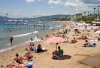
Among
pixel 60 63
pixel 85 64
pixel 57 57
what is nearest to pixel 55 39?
pixel 57 57

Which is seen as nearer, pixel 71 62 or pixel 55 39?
pixel 71 62

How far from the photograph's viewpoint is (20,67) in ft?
36.1

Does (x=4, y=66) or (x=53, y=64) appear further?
Answer: (x=4, y=66)

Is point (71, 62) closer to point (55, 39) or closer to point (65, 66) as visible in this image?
point (65, 66)

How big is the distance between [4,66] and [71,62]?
500 cm

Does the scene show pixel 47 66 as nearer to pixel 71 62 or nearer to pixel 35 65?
pixel 35 65

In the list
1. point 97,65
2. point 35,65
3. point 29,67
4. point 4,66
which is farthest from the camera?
point 4,66

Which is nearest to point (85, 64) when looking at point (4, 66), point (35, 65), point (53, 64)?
point (53, 64)

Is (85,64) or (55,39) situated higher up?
(55,39)

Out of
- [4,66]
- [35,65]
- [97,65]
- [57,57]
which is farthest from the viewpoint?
[57,57]

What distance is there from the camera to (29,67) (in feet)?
35.0

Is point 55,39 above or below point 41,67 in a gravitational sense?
above

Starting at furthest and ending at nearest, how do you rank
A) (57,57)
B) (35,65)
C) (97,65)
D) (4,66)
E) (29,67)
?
(57,57), (4,66), (35,65), (97,65), (29,67)

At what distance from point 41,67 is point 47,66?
43 centimetres
